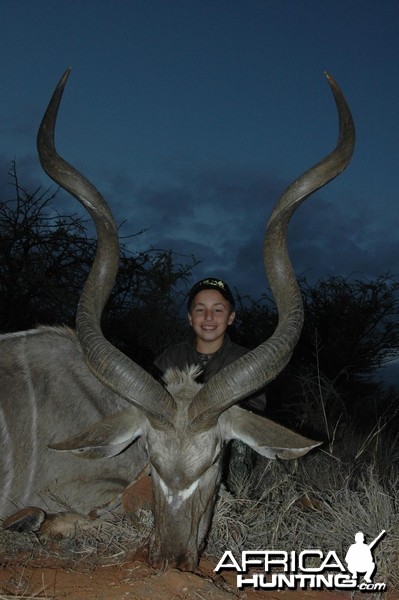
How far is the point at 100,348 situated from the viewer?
3.12 metres

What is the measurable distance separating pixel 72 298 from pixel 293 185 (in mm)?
4550

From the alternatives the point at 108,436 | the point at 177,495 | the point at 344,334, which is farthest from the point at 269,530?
the point at 344,334

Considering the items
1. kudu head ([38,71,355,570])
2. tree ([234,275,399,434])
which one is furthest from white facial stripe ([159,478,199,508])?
tree ([234,275,399,434])

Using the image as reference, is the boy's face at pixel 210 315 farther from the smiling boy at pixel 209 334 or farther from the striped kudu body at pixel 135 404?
the striped kudu body at pixel 135 404

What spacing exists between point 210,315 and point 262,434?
155cm

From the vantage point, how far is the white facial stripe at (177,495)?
288cm

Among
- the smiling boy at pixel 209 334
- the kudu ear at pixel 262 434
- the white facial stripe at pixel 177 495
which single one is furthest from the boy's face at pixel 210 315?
the white facial stripe at pixel 177 495

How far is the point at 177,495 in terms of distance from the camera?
2.89 m

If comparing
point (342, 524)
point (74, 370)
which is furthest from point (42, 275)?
point (342, 524)

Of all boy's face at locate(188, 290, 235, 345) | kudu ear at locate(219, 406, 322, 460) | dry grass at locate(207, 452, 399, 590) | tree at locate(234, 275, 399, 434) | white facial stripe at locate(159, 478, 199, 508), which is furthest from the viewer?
tree at locate(234, 275, 399, 434)

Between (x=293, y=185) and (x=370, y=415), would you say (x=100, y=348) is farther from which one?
(x=370, y=415)

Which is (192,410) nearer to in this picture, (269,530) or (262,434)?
(262,434)

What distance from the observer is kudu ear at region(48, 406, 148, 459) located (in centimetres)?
306

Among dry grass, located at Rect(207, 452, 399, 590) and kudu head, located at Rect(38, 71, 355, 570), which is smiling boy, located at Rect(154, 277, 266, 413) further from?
kudu head, located at Rect(38, 71, 355, 570)
